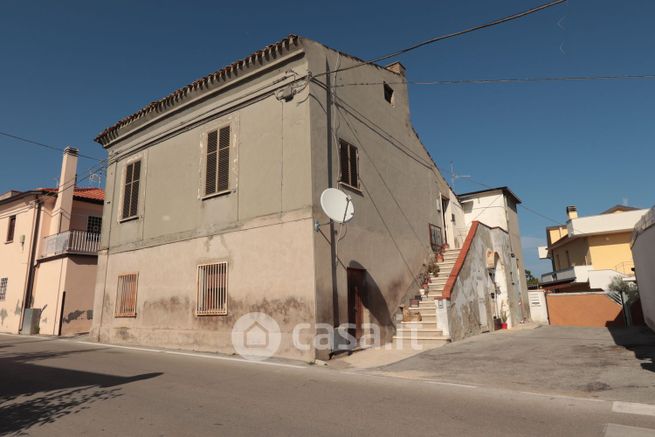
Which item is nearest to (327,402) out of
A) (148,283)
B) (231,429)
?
(231,429)

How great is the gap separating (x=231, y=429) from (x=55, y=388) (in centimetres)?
375

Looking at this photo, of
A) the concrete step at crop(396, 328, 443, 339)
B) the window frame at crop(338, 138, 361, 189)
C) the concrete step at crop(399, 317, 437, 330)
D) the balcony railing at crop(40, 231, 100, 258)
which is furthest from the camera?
the balcony railing at crop(40, 231, 100, 258)

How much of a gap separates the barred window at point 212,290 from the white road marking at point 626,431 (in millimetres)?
8982

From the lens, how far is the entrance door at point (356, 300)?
35.7ft

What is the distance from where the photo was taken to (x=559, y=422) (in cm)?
456

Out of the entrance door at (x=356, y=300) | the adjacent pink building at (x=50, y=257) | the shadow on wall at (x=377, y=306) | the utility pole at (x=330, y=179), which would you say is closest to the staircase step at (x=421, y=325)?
the shadow on wall at (x=377, y=306)

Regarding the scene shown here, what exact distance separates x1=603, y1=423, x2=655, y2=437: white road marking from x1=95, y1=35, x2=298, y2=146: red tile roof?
10.1 metres

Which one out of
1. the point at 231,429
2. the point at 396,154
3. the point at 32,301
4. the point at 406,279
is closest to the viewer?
the point at 231,429

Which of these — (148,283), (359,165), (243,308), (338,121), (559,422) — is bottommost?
(559,422)

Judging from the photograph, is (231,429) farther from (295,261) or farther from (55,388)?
(295,261)

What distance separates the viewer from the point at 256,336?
1059cm

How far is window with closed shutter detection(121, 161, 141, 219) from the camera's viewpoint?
1525cm

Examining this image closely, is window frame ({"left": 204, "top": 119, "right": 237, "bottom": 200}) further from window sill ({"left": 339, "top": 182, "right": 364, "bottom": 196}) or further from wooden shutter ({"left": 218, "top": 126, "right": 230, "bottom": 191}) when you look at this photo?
window sill ({"left": 339, "top": 182, "right": 364, "bottom": 196})

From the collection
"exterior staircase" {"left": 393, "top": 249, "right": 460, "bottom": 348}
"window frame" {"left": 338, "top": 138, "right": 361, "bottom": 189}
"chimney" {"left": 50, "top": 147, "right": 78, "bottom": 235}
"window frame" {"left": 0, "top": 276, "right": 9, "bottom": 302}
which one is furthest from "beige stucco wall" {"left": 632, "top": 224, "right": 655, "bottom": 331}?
"window frame" {"left": 0, "top": 276, "right": 9, "bottom": 302}
